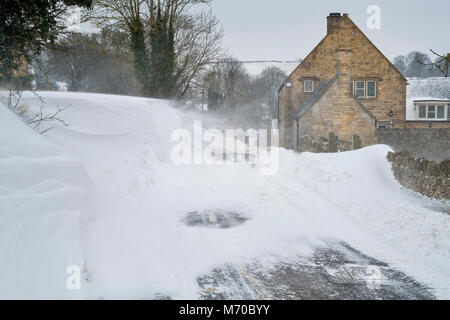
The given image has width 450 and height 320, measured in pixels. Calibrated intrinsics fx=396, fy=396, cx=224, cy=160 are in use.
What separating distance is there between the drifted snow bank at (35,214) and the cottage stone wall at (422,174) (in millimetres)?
8358

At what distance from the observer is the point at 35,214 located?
482cm

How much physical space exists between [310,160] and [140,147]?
5904 mm

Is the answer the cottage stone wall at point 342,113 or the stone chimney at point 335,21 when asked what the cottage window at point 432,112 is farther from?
the cottage stone wall at point 342,113

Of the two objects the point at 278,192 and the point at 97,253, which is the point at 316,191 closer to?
the point at 278,192

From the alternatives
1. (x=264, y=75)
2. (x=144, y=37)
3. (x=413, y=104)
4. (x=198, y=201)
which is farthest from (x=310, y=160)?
(x=264, y=75)

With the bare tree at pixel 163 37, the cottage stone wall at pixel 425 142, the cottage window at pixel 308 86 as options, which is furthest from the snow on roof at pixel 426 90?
the bare tree at pixel 163 37

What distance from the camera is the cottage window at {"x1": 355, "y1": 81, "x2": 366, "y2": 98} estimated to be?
34156mm

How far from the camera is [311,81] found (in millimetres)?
35031

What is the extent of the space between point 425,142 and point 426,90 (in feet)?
59.4

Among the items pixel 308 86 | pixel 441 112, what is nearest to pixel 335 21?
pixel 308 86

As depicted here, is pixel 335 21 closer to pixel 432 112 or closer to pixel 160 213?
pixel 432 112

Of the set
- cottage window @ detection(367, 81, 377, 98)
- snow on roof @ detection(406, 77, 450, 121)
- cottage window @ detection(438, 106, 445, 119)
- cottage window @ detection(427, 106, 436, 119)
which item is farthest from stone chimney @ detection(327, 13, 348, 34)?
cottage window @ detection(438, 106, 445, 119)

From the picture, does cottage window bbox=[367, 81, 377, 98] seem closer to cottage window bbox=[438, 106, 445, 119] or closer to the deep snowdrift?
cottage window bbox=[438, 106, 445, 119]
